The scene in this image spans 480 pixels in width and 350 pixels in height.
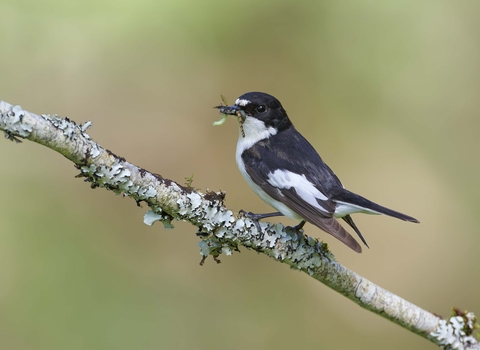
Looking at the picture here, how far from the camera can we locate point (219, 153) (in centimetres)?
459

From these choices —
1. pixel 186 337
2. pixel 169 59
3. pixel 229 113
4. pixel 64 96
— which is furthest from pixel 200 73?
pixel 186 337

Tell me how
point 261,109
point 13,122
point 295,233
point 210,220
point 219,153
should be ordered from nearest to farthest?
1. point 13,122
2. point 210,220
3. point 295,233
4. point 261,109
5. point 219,153

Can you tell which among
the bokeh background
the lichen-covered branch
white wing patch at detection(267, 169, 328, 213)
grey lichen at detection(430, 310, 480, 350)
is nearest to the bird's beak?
white wing patch at detection(267, 169, 328, 213)

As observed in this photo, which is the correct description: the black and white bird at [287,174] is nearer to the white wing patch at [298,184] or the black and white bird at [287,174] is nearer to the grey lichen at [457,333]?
the white wing patch at [298,184]

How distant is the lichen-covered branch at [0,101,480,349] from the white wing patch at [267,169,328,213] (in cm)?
25

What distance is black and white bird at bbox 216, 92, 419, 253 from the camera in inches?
103

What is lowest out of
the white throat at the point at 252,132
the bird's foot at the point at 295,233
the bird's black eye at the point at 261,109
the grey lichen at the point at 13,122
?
the grey lichen at the point at 13,122

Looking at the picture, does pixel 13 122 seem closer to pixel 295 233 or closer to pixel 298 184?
pixel 295 233

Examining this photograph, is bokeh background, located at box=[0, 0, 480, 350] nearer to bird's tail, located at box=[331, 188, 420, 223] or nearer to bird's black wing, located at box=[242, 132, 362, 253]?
bird's black wing, located at box=[242, 132, 362, 253]

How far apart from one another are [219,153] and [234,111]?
5.11 ft

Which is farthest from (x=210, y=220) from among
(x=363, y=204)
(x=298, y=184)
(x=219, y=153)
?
(x=219, y=153)

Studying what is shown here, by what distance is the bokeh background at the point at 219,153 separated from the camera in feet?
13.3

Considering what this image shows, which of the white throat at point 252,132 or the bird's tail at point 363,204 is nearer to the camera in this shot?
the bird's tail at point 363,204

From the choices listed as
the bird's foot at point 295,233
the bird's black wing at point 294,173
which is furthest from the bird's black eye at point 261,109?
the bird's foot at point 295,233
